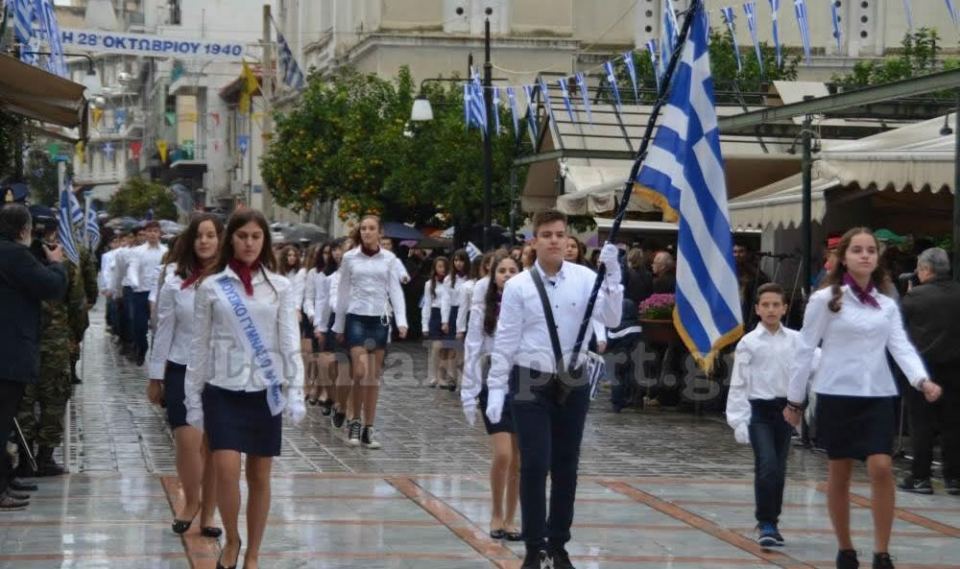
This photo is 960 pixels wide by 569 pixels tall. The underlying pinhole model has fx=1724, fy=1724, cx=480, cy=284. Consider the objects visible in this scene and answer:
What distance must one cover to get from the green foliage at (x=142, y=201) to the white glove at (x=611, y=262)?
238 feet

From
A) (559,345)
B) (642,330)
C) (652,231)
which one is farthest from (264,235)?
(652,231)

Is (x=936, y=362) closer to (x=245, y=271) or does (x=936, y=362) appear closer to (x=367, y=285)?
(x=367, y=285)

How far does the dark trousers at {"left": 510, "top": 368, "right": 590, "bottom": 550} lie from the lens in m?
8.51

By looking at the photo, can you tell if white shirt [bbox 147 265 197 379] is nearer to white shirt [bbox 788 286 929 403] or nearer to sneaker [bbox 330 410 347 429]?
white shirt [bbox 788 286 929 403]

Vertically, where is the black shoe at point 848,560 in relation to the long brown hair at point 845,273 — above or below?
below

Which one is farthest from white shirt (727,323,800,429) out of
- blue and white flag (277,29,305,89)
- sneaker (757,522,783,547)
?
blue and white flag (277,29,305,89)

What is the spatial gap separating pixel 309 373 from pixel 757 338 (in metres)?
10.3

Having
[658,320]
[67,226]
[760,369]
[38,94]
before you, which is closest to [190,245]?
[760,369]

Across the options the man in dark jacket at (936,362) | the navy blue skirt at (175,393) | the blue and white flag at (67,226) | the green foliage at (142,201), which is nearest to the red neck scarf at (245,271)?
the navy blue skirt at (175,393)

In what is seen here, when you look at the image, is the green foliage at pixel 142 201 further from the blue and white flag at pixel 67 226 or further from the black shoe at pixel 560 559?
the black shoe at pixel 560 559

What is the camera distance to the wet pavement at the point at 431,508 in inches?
371

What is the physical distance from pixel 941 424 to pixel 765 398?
10.8 feet

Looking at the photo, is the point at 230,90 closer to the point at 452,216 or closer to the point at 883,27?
the point at 883,27

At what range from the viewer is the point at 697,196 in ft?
28.7
